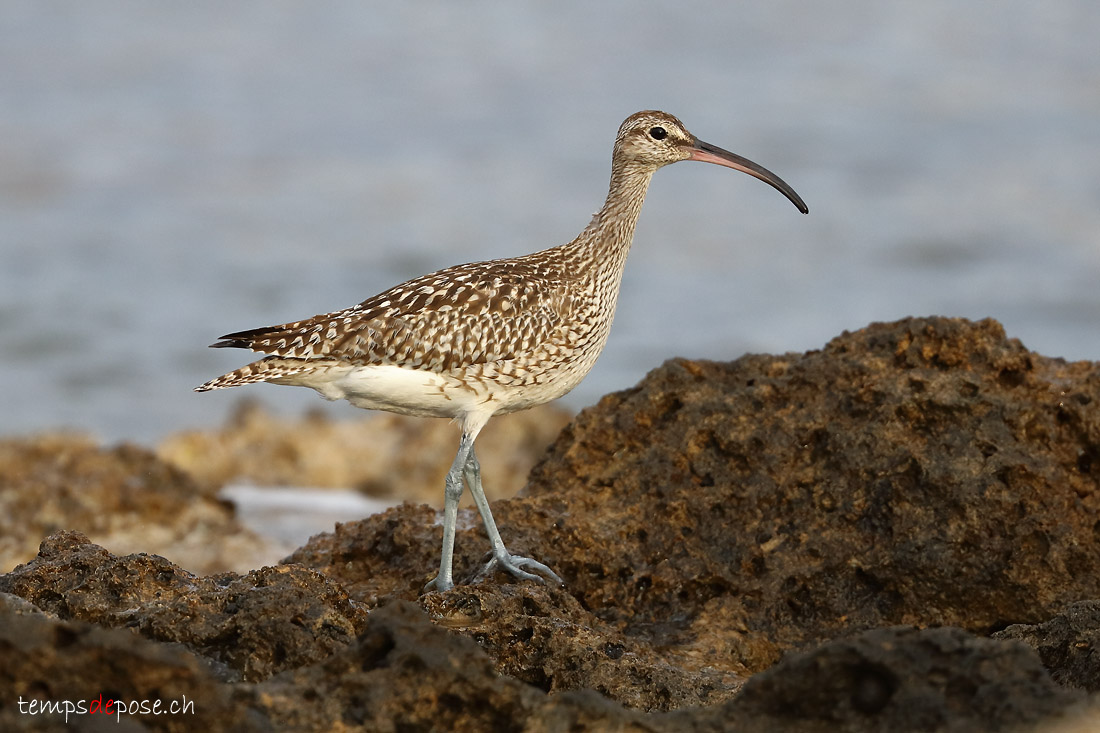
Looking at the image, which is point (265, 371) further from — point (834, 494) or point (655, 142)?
point (834, 494)

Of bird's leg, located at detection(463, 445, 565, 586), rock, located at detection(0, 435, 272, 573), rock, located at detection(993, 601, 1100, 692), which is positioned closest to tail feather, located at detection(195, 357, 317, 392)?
bird's leg, located at detection(463, 445, 565, 586)

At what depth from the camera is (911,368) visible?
23.9 feet

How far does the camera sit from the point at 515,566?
6.48m

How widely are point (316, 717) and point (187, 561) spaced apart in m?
6.21

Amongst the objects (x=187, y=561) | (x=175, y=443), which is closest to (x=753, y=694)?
(x=187, y=561)

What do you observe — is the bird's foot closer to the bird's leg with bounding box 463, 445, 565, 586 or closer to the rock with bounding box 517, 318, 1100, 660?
the bird's leg with bounding box 463, 445, 565, 586

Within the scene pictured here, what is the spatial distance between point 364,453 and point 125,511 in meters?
3.36

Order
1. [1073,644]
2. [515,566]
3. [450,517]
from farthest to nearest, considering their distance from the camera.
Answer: [450,517]
[515,566]
[1073,644]

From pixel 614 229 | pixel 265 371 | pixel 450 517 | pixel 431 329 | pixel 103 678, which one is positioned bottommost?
pixel 103 678

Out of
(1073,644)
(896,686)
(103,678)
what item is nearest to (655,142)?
(1073,644)

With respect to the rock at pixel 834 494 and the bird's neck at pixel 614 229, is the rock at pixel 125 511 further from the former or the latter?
the bird's neck at pixel 614 229

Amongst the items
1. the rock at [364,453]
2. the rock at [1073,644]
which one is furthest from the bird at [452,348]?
the rock at [364,453]

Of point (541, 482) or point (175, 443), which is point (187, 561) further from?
point (175, 443)

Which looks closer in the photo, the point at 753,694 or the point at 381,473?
the point at 753,694
